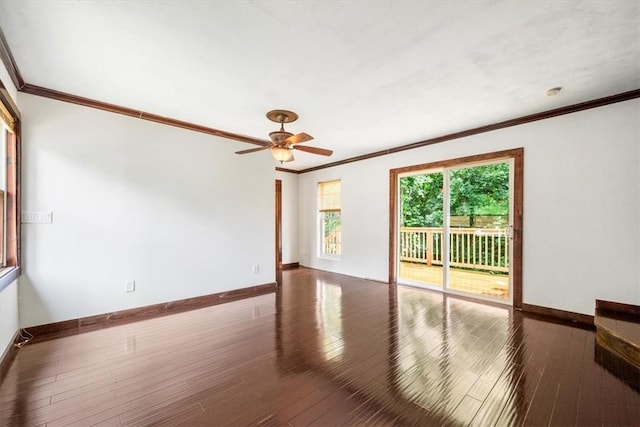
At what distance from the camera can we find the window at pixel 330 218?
634 cm

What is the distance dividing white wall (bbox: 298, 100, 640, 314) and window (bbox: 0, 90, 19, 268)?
551 cm

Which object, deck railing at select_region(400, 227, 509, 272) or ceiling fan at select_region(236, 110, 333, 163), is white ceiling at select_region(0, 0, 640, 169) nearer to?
ceiling fan at select_region(236, 110, 333, 163)

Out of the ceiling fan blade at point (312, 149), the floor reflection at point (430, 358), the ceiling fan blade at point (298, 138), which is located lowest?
the floor reflection at point (430, 358)

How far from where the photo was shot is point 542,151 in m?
3.51

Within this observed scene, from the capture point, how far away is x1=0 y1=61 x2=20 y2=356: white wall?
2.28m

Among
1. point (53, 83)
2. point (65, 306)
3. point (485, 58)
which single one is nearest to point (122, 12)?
point (53, 83)

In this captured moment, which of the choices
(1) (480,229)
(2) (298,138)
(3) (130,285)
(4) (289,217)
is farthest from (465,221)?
(3) (130,285)

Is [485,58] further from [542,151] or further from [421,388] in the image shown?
[421,388]

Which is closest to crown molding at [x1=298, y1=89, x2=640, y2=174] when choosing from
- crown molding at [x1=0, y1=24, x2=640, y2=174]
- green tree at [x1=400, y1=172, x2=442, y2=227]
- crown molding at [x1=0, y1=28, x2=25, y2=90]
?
crown molding at [x1=0, y1=24, x2=640, y2=174]

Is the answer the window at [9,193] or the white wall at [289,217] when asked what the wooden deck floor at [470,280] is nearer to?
the white wall at [289,217]

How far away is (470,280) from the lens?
189 inches

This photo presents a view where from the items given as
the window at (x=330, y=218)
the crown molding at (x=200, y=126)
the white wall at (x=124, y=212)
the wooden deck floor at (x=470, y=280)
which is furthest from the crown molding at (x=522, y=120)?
the white wall at (x=124, y=212)

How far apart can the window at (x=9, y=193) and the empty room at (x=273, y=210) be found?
0.02 metres

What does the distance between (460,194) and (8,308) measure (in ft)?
18.4
